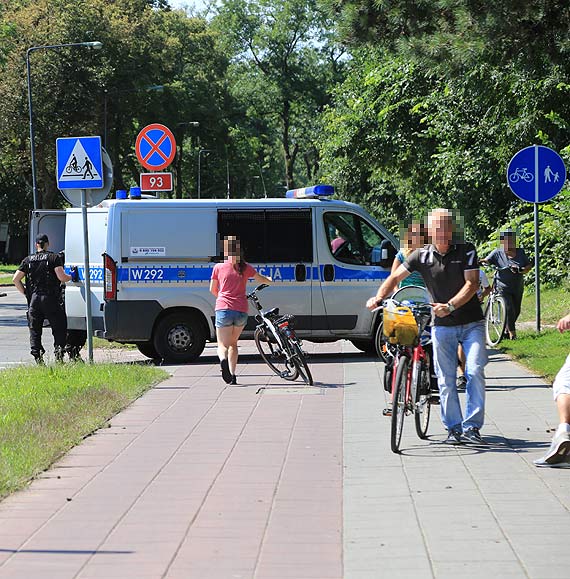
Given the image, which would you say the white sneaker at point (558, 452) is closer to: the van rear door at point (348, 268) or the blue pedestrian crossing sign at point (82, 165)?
the blue pedestrian crossing sign at point (82, 165)

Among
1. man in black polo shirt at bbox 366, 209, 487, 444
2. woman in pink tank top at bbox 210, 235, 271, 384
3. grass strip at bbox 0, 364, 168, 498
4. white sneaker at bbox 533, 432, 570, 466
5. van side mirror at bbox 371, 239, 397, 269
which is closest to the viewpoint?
white sneaker at bbox 533, 432, 570, 466

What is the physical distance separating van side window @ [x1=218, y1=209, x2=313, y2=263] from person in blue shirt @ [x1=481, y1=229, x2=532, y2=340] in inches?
103

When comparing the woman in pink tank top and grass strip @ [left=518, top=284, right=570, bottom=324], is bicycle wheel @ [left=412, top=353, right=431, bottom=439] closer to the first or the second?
the woman in pink tank top

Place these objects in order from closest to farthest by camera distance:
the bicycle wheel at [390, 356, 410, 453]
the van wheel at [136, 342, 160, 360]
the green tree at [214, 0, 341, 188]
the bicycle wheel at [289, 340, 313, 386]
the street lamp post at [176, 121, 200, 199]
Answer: the bicycle wheel at [390, 356, 410, 453] → the bicycle wheel at [289, 340, 313, 386] → the van wheel at [136, 342, 160, 360] → the street lamp post at [176, 121, 200, 199] → the green tree at [214, 0, 341, 188]

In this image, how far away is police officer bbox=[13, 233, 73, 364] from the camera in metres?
14.4

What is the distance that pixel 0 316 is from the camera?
27.9m

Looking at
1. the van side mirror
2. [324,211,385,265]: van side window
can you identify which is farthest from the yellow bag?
[324,211,385,265]: van side window

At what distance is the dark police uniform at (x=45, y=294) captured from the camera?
14.4 meters

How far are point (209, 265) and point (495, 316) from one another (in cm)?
427

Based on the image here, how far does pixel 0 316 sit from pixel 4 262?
155 feet

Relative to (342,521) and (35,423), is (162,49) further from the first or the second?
(342,521)

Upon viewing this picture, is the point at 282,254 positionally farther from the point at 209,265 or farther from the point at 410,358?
the point at 410,358

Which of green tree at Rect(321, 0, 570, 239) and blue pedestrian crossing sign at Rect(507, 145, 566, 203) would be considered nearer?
green tree at Rect(321, 0, 570, 239)

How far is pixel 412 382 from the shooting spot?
841 cm
